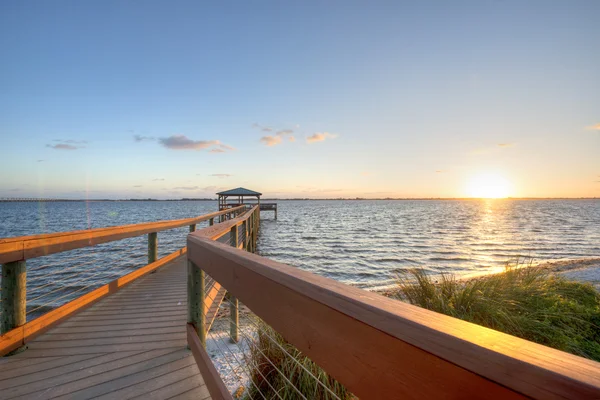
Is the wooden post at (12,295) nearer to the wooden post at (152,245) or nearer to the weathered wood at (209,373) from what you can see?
the weathered wood at (209,373)

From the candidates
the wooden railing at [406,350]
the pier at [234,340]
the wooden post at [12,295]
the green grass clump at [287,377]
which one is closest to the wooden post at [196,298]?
the pier at [234,340]

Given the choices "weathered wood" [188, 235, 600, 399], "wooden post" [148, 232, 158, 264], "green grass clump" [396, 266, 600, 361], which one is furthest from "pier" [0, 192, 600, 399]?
"green grass clump" [396, 266, 600, 361]

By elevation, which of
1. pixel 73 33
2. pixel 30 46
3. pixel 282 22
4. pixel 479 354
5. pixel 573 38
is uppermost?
pixel 282 22

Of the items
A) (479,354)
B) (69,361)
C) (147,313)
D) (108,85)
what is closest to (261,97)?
(108,85)

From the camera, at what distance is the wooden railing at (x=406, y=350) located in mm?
408

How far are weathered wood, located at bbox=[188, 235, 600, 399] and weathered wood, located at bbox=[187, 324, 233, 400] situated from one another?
99 centimetres

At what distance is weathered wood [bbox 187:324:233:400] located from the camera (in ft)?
5.53

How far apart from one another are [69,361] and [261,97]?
13.7m

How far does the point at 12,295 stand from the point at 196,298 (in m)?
2.08

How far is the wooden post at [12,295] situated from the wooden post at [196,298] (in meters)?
1.95

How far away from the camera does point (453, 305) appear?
4.38 m

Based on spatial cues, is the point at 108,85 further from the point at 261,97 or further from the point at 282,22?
the point at 282,22

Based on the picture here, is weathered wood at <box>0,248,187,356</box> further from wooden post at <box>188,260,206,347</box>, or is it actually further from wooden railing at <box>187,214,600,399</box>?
wooden railing at <box>187,214,600,399</box>

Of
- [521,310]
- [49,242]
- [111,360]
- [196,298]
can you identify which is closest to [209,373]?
[196,298]
